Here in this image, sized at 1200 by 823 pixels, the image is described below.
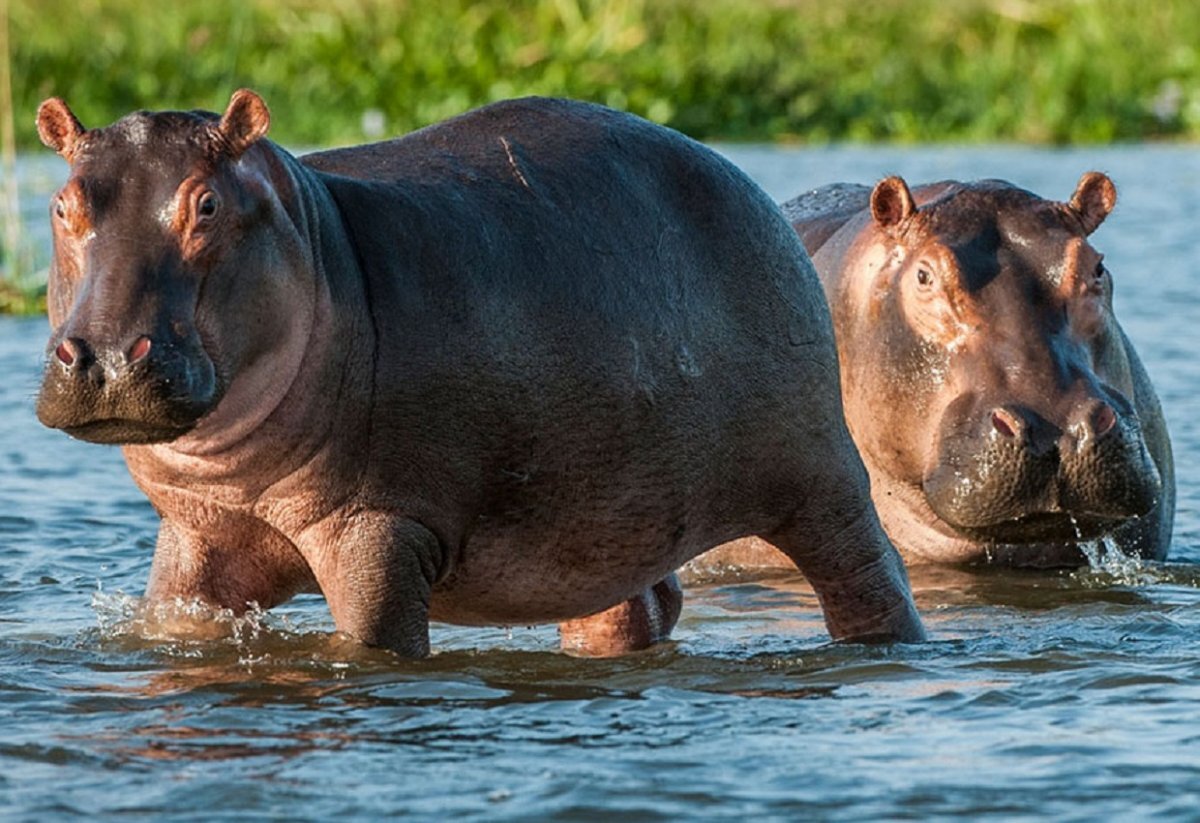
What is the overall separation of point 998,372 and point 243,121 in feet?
8.65

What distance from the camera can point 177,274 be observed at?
476 centimetres

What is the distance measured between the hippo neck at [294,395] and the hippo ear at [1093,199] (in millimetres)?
2686

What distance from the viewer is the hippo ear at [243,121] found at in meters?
4.89

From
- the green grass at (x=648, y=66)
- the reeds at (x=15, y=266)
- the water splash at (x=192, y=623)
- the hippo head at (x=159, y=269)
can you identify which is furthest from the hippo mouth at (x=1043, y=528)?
the green grass at (x=648, y=66)

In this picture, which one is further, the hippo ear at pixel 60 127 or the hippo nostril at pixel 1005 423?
the hippo nostril at pixel 1005 423

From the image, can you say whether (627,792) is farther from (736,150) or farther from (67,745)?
(736,150)

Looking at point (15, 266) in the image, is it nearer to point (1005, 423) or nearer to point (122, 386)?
point (1005, 423)

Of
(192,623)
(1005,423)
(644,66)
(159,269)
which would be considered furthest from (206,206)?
(644,66)

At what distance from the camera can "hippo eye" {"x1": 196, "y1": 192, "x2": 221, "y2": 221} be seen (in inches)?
189

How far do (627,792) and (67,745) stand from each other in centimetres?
115

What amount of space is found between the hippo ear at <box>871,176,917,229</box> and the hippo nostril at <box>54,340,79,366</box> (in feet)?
10.4

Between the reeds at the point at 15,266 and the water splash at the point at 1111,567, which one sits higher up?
the reeds at the point at 15,266

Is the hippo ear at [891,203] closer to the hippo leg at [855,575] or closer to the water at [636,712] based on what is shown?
the water at [636,712]

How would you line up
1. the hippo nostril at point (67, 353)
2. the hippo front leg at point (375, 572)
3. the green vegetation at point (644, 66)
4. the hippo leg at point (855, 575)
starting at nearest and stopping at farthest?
the hippo nostril at point (67, 353)
the hippo front leg at point (375, 572)
the hippo leg at point (855, 575)
the green vegetation at point (644, 66)
